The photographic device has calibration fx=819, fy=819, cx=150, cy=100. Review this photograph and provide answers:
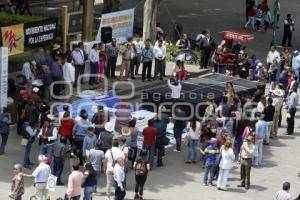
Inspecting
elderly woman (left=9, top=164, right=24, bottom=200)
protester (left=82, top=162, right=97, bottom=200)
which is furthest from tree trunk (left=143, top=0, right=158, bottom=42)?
elderly woman (left=9, top=164, right=24, bottom=200)

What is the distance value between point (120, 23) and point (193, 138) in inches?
384

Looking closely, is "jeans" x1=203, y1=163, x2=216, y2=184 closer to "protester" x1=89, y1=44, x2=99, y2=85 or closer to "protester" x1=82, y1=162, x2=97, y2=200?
"protester" x1=82, y1=162, x2=97, y2=200

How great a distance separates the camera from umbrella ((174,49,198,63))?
31.6 meters

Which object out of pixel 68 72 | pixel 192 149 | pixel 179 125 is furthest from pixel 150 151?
pixel 68 72

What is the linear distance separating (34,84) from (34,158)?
3.84 m

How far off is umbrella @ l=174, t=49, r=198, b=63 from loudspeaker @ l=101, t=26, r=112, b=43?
329 centimetres

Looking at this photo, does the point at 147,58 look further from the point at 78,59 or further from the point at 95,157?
the point at 95,157

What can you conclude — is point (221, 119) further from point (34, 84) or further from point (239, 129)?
point (34, 84)

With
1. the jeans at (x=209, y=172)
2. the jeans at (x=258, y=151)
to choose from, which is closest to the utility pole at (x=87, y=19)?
the jeans at (x=258, y=151)

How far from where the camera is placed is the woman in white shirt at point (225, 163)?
66.7 feet

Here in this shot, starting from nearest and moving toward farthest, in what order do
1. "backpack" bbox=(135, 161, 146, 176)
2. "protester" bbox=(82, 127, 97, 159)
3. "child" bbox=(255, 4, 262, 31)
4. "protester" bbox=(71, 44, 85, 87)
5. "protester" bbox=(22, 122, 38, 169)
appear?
"backpack" bbox=(135, 161, 146, 176), "protester" bbox=(82, 127, 97, 159), "protester" bbox=(22, 122, 38, 169), "protester" bbox=(71, 44, 85, 87), "child" bbox=(255, 4, 262, 31)

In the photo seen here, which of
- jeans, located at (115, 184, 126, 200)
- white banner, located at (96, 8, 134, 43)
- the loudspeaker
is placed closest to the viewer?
jeans, located at (115, 184, 126, 200)

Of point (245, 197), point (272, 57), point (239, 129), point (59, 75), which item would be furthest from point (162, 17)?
point (245, 197)

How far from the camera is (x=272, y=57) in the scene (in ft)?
102
